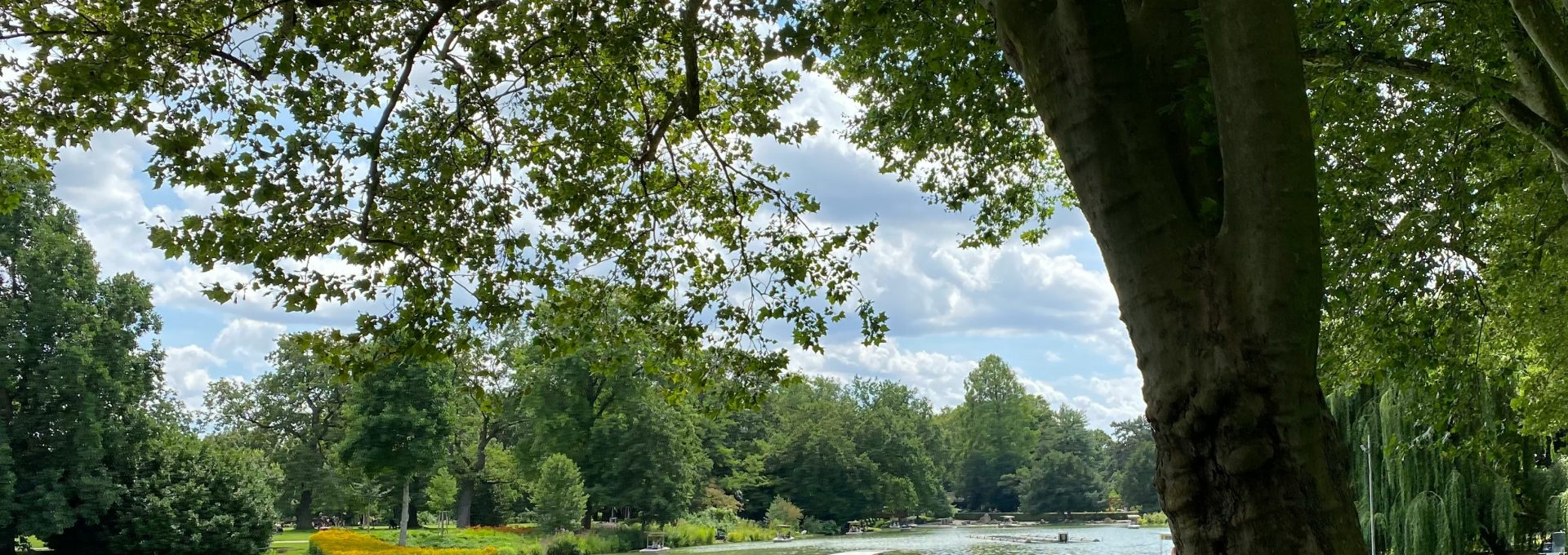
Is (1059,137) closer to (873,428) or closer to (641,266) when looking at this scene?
(641,266)

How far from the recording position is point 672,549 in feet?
119

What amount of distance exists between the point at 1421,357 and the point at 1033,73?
6.41 m

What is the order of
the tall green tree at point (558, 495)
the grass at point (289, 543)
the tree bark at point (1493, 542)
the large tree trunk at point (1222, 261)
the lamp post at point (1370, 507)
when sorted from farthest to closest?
the tall green tree at point (558, 495)
the grass at point (289, 543)
the lamp post at point (1370, 507)
the tree bark at point (1493, 542)
the large tree trunk at point (1222, 261)

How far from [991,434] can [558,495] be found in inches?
2157

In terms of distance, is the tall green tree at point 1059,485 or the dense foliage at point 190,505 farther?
the tall green tree at point 1059,485

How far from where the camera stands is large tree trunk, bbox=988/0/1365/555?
101 inches

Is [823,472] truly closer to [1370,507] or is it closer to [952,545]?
[952,545]

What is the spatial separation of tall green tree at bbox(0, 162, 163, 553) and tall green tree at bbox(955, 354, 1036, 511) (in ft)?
206

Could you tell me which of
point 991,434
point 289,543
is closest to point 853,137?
point 289,543

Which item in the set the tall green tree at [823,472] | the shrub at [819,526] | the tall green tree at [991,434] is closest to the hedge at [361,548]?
the shrub at [819,526]

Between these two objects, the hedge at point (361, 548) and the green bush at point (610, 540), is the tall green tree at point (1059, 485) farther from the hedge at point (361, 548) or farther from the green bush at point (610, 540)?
the hedge at point (361, 548)

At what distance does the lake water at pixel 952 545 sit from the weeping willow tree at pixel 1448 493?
15.3m

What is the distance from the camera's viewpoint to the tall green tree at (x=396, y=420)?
2786cm

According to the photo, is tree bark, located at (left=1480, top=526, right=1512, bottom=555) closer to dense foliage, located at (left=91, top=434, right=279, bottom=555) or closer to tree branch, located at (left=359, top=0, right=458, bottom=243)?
tree branch, located at (left=359, top=0, right=458, bottom=243)
